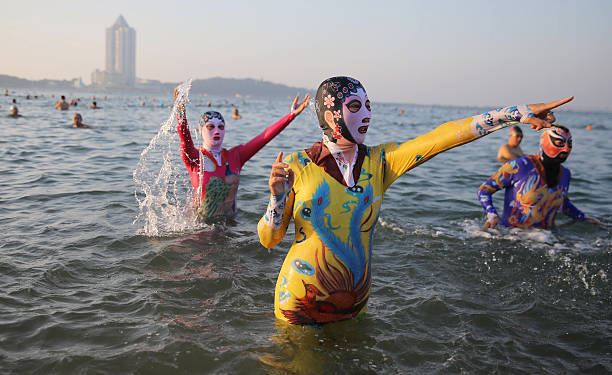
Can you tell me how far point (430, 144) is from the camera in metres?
3.09

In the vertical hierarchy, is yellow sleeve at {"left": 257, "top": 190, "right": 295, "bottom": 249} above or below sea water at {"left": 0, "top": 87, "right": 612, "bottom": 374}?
above

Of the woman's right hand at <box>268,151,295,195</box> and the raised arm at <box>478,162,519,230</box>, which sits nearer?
the woman's right hand at <box>268,151,295,195</box>

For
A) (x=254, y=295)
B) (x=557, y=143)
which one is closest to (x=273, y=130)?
(x=254, y=295)

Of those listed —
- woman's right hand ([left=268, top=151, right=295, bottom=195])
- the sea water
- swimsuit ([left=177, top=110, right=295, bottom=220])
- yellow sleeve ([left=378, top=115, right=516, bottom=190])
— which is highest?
yellow sleeve ([left=378, top=115, right=516, bottom=190])

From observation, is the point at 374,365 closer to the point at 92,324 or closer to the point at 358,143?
the point at 358,143

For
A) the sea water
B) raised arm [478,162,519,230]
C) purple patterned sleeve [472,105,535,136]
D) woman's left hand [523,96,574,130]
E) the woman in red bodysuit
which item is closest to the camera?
woman's left hand [523,96,574,130]

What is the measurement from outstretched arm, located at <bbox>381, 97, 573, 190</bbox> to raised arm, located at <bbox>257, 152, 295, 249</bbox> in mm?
760

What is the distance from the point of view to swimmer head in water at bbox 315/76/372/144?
311 centimetres

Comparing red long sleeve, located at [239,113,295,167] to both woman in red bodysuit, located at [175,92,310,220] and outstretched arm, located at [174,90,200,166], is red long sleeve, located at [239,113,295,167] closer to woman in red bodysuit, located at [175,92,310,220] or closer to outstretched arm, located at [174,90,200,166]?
woman in red bodysuit, located at [175,92,310,220]

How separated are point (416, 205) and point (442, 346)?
6045 millimetres

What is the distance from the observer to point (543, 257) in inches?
257

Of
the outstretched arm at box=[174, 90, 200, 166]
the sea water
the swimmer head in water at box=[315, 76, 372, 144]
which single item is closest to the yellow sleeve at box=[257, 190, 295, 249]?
the swimmer head in water at box=[315, 76, 372, 144]

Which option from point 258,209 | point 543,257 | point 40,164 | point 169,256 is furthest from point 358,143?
point 40,164

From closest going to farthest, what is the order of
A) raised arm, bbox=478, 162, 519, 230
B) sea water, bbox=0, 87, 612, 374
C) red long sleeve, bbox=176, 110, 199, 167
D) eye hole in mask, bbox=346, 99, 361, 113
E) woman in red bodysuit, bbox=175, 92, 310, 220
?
1. eye hole in mask, bbox=346, 99, 361, 113
2. sea water, bbox=0, 87, 612, 374
3. red long sleeve, bbox=176, 110, 199, 167
4. woman in red bodysuit, bbox=175, 92, 310, 220
5. raised arm, bbox=478, 162, 519, 230
